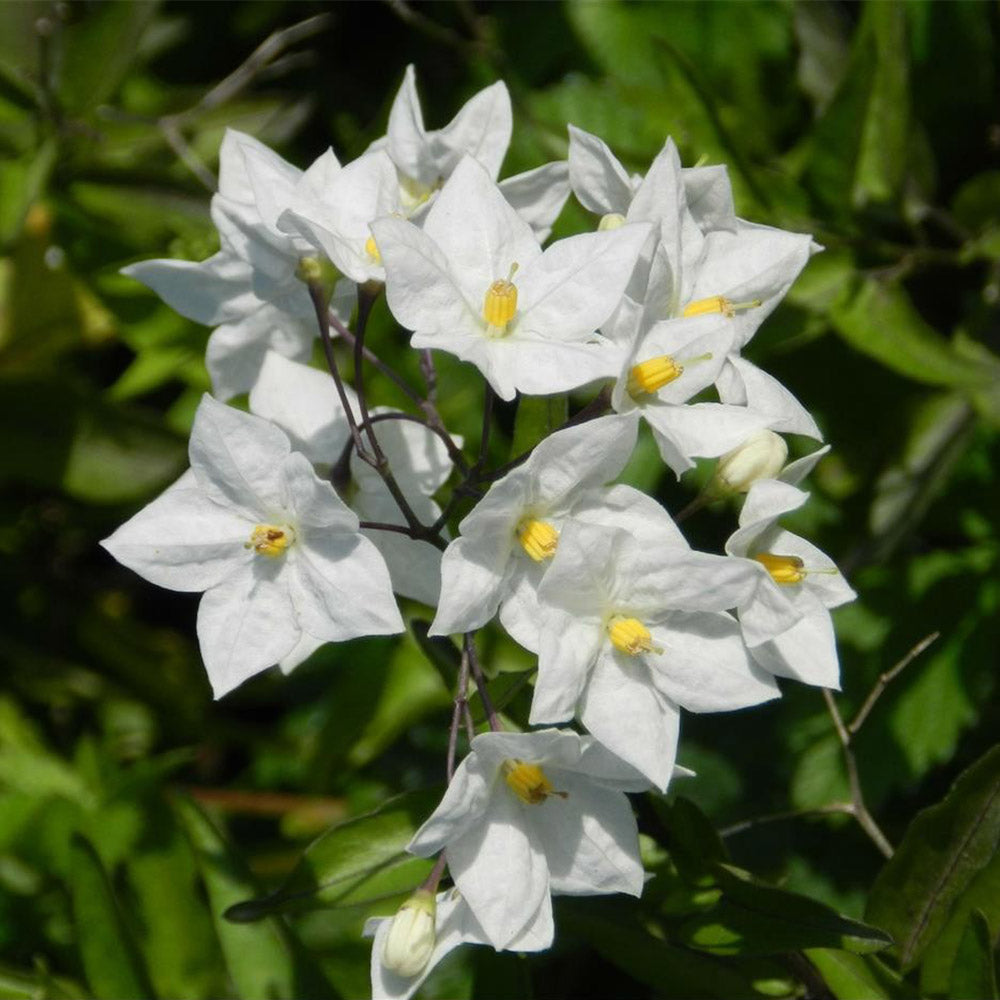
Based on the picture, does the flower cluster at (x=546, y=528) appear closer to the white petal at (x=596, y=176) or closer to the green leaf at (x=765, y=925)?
the white petal at (x=596, y=176)

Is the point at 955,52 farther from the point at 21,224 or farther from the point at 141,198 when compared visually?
the point at 21,224

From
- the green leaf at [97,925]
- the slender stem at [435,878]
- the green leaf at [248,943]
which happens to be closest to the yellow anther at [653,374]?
the slender stem at [435,878]

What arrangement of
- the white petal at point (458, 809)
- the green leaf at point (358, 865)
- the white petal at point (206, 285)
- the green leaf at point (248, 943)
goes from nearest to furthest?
the white petal at point (458, 809) < the green leaf at point (358, 865) < the white petal at point (206, 285) < the green leaf at point (248, 943)

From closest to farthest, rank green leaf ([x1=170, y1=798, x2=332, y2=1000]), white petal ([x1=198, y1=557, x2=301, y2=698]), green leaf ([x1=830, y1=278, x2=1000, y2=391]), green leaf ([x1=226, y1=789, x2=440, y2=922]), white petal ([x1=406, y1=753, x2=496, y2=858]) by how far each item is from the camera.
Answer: white petal ([x1=406, y1=753, x2=496, y2=858])
white petal ([x1=198, y1=557, x2=301, y2=698])
green leaf ([x1=226, y1=789, x2=440, y2=922])
green leaf ([x1=170, y1=798, x2=332, y2=1000])
green leaf ([x1=830, y1=278, x2=1000, y2=391])

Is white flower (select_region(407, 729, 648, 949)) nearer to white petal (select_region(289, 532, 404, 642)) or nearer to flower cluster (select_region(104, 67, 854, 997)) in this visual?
flower cluster (select_region(104, 67, 854, 997))

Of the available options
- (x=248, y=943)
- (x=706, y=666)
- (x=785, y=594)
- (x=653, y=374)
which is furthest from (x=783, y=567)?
(x=248, y=943)

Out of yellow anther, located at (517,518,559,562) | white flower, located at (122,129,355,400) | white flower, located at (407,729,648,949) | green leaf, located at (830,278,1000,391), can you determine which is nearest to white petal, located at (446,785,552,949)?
white flower, located at (407,729,648,949)
